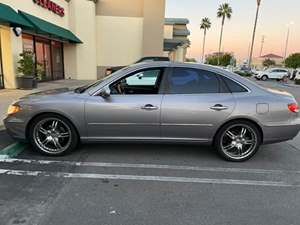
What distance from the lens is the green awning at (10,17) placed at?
10.2 meters

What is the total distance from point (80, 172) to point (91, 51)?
59.8 feet

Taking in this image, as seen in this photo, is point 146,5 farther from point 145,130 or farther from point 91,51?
point 145,130

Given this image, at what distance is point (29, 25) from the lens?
39.8ft

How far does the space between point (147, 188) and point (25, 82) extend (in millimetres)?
10546

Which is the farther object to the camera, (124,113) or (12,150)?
(12,150)

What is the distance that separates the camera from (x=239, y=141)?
4707 millimetres

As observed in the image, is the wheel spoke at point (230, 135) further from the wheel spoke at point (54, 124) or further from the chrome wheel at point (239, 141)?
the wheel spoke at point (54, 124)

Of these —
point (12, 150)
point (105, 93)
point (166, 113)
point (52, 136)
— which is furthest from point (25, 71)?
point (166, 113)

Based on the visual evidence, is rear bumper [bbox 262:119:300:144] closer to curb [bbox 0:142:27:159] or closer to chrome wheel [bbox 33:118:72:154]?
chrome wheel [bbox 33:118:72:154]

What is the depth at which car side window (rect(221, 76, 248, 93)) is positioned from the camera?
4629mm

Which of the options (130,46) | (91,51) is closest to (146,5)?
(130,46)

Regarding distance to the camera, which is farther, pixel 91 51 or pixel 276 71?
pixel 276 71

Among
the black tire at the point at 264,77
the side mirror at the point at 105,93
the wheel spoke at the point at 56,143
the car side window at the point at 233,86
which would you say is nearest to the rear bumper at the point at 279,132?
the car side window at the point at 233,86

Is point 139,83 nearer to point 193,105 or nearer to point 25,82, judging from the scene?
point 193,105
